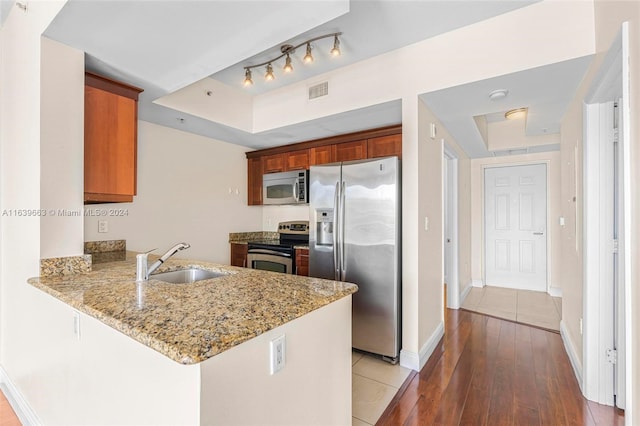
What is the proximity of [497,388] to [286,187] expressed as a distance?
2885mm

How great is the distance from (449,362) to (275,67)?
10.2ft

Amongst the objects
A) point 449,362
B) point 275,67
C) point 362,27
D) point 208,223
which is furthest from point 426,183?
point 208,223

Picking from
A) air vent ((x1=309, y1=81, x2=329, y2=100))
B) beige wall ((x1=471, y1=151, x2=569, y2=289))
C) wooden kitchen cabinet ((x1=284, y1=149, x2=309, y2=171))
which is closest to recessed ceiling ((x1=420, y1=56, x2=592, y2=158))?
air vent ((x1=309, y1=81, x2=329, y2=100))

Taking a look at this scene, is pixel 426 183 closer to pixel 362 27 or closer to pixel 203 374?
pixel 362 27

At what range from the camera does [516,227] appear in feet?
16.4

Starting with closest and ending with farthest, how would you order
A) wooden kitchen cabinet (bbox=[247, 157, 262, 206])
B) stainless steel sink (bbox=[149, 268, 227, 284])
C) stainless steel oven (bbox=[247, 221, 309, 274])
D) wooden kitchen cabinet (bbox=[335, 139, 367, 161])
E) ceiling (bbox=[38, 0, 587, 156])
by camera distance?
ceiling (bbox=[38, 0, 587, 156]) < stainless steel sink (bbox=[149, 268, 227, 284]) < wooden kitchen cabinet (bbox=[335, 139, 367, 161]) < stainless steel oven (bbox=[247, 221, 309, 274]) < wooden kitchen cabinet (bbox=[247, 157, 262, 206])

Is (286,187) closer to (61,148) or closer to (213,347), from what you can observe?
(61,148)

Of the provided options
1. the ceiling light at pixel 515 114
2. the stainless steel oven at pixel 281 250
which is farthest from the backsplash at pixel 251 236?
the ceiling light at pixel 515 114

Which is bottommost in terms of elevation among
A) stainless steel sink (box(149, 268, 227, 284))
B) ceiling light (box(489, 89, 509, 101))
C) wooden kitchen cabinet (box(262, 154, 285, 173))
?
stainless steel sink (box(149, 268, 227, 284))

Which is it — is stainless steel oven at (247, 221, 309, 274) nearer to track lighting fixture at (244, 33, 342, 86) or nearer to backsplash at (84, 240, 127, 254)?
backsplash at (84, 240, 127, 254)

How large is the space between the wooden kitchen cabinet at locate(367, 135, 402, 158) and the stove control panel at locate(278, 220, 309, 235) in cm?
127

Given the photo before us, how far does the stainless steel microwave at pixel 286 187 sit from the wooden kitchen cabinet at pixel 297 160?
0.09 metres

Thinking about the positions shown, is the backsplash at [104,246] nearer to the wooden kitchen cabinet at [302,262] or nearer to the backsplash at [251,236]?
the backsplash at [251,236]

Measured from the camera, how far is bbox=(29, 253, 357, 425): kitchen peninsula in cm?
Result: 88
